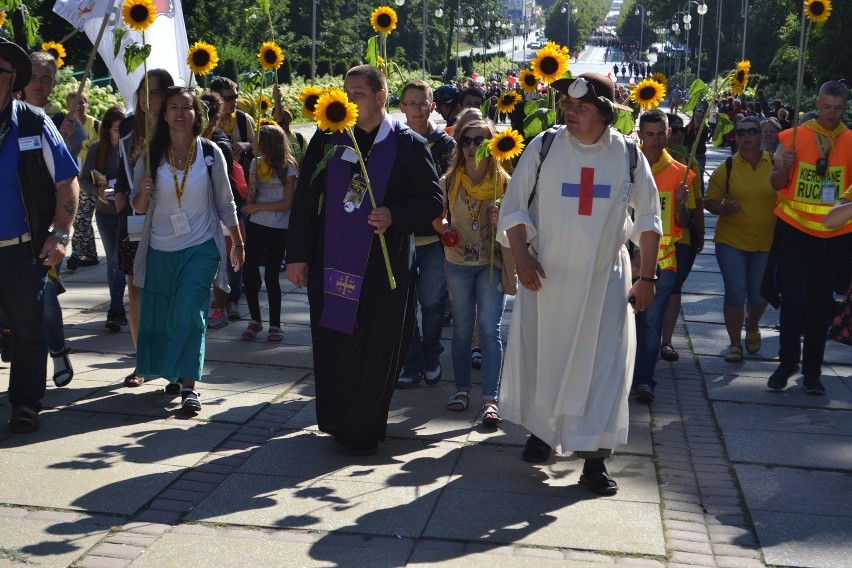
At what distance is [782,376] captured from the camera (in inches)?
314

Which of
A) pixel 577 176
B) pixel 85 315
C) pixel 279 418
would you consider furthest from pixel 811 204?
pixel 85 315

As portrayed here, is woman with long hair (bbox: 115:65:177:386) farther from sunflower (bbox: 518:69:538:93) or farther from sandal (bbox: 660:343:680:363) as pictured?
sandal (bbox: 660:343:680:363)

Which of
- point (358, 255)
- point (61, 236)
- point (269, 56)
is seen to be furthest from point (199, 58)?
point (358, 255)

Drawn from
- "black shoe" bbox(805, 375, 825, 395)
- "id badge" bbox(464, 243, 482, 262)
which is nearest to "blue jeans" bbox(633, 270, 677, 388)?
"black shoe" bbox(805, 375, 825, 395)

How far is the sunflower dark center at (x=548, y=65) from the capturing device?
22.7 feet

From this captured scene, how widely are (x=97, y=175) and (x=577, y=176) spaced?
469 centimetres

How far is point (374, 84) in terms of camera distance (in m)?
6.25

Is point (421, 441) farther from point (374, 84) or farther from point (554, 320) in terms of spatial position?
point (374, 84)

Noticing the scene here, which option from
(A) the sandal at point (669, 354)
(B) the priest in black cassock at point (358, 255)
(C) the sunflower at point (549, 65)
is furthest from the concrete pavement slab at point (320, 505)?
(A) the sandal at point (669, 354)

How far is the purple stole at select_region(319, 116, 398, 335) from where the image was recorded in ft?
20.5

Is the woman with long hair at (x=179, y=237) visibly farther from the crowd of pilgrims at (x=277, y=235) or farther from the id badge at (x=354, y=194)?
the id badge at (x=354, y=194)

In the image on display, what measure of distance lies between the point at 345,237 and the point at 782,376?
3.28 m

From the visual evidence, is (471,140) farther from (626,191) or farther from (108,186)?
(108,186)

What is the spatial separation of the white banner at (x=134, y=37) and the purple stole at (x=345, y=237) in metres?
4.72
